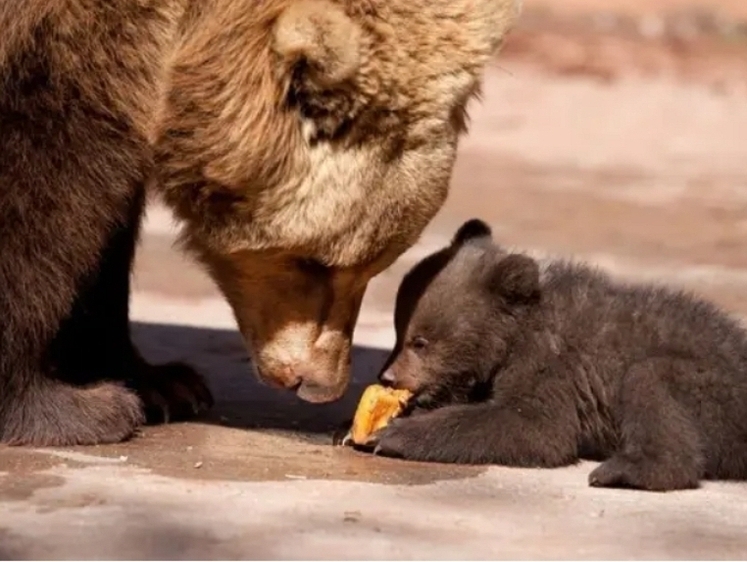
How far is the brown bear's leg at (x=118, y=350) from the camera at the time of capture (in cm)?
701

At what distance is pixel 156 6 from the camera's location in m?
6.17

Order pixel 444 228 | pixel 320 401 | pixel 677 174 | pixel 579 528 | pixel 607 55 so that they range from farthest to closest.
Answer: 1. pixel 607 55
2. pixel 677 174
3. pixel 444 228
4. pixel 320 401
5. pixel 579 528

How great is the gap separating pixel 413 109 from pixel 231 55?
604 mm

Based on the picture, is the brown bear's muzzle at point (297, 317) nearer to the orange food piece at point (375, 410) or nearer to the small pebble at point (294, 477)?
the orange food piece at point (375, 410)

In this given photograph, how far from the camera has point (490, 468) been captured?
6.20 meters

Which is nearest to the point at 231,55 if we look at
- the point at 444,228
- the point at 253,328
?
the point at 253,328

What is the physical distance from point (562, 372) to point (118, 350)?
1795 millimetres

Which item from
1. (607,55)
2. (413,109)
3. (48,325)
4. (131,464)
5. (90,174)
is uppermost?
(607,55)

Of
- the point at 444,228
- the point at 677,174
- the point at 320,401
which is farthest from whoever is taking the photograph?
the point at 677,174

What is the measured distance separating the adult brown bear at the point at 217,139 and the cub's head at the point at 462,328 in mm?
252

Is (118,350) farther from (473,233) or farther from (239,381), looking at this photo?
(473,233)

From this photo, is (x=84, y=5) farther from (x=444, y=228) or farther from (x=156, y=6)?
(x=444, y=228)

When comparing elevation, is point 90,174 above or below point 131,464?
above

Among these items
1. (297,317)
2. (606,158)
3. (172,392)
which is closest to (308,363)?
(297,317)
